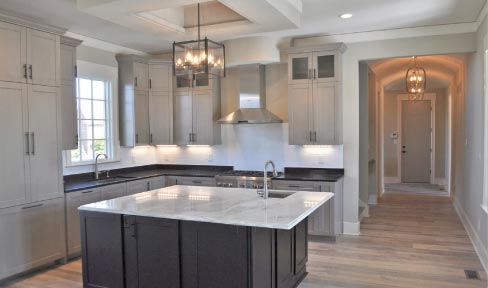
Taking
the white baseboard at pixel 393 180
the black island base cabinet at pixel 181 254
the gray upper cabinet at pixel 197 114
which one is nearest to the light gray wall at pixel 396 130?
the white baseboard at pixel 393 180

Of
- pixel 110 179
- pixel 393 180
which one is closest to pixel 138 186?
pixel 110 179

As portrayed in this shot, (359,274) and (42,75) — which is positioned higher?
(42,75)

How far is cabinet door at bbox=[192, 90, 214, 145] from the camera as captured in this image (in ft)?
20.6

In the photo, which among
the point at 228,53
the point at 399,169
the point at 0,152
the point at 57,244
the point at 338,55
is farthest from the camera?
the point at 399,169

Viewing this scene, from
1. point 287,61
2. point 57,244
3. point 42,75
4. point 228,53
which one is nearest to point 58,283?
point 57,244

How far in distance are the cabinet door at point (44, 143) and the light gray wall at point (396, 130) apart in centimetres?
923

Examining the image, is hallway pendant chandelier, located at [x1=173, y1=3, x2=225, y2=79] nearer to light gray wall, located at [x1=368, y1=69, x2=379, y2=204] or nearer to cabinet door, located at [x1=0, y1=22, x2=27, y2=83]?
cabinet door, located at [x1=0, y1=22, x2=27, y2=83]

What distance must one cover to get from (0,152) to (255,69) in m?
3.47

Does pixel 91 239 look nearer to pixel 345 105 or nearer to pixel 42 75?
pixel 42 75

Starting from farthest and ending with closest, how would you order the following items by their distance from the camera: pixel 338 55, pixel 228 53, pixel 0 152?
pixel 228 53 < pixel 338 55 < pixel 0 152

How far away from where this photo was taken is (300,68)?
18.6 ft

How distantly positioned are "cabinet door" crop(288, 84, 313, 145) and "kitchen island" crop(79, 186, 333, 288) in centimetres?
192

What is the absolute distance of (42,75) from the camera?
436 cm

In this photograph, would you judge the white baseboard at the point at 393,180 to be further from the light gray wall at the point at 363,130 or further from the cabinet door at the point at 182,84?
the cabinet door at the point at 182,84
